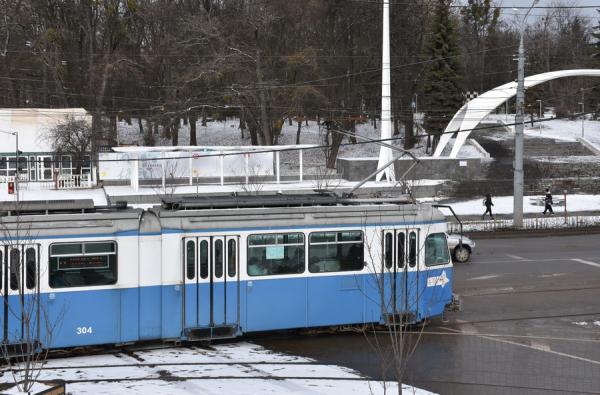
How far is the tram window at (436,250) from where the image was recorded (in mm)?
13953

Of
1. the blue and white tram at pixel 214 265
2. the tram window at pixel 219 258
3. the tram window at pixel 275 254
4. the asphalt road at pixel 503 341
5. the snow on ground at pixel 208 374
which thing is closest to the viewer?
the snow on ground at pixel 208 374

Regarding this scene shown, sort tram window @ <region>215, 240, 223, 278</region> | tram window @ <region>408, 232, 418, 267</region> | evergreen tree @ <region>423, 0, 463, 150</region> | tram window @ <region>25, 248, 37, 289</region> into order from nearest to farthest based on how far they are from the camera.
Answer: tram window @ <region>25, 248, 37, 289</region>
tram window @ <region>215, 240, 223, 278</region>
tram window @ <region>408, 232, 418, 267</region>
evergreen tree @ <region>423, 0, 463, 150</region>

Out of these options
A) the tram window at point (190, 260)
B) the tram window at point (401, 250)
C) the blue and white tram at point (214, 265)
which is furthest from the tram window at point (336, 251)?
the tram window at point (190, 260)

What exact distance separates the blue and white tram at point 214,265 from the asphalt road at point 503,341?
1.89 feet

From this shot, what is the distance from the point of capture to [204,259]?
12.6 meters

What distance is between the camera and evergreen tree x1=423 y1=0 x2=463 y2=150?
56.1 m

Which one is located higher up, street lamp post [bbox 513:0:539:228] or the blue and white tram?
street lamp post [bbox 513:0:539:228]

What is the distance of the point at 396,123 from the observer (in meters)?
66.4

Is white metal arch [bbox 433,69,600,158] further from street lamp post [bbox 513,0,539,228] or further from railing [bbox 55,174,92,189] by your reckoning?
railing [bbox 55,174,92,189]

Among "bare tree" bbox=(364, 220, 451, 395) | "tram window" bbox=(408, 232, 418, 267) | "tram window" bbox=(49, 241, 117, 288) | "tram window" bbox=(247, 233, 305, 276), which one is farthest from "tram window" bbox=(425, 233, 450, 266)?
"tram window" bbox=(49, 241, 117, 288)

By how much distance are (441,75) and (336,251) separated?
45334mm

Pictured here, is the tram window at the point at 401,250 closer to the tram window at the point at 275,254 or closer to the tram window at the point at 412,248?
the tram window at the point at 412,248

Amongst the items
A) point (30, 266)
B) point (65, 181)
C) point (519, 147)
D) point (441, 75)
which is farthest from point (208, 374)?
point (441, 75)

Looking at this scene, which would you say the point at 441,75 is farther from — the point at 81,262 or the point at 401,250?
the point at 81,262
